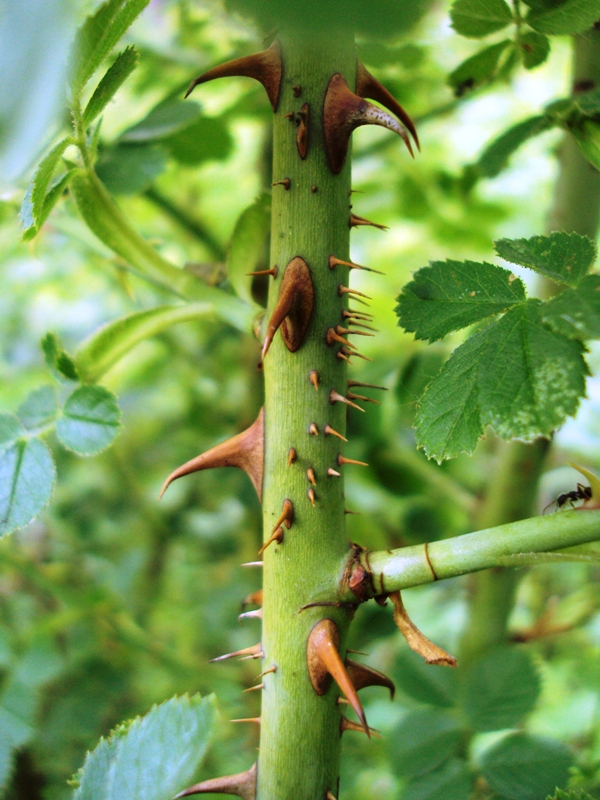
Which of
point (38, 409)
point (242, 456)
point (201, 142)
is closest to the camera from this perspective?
point (242, 456)

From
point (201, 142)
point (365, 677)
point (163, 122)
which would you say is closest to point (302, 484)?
point (365, 677)

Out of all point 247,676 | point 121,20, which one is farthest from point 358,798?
point 121,20

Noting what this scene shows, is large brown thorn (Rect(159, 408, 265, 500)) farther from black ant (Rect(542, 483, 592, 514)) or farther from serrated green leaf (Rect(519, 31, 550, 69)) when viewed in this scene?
serrated green leaf (Rect(519, 31, 550, 69))

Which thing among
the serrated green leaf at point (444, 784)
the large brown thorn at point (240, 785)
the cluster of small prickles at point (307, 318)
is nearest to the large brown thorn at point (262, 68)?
the cluster of small prickles at point (307, 318)

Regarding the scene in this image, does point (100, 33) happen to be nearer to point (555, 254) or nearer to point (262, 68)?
point (262, 68)

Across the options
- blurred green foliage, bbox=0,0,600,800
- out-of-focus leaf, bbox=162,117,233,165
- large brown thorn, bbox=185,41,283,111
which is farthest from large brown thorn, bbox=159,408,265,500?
out-of-focus leaf, bbox=162,117,233,165

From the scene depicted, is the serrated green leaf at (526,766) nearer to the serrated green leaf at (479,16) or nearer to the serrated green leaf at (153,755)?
the serrated green leaf at (153,755)
